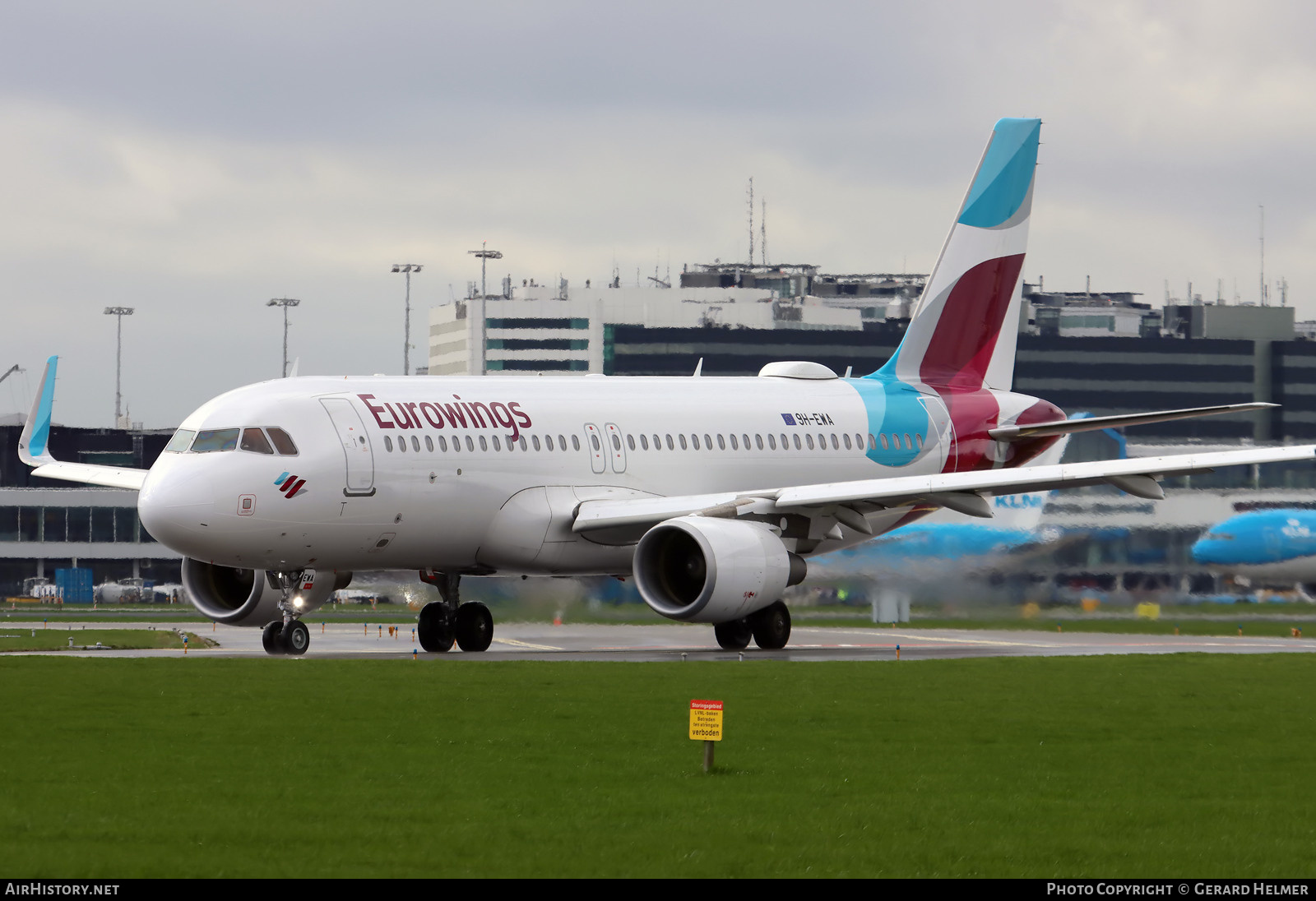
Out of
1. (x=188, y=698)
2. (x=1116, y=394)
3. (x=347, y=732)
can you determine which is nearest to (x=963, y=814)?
(x=347, y=732)

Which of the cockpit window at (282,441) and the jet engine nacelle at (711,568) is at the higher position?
the cockpit window at (282,441)

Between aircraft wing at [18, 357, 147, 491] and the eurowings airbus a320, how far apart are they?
3.9 inches

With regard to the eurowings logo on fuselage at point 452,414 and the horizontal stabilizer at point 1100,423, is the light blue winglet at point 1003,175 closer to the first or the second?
the horizontal stabilizer at point 1100,423

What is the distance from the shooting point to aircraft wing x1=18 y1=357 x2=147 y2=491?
126 ft

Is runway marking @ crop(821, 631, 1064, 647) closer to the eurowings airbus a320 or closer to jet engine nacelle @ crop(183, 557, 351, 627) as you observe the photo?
the eurowings airbus a320

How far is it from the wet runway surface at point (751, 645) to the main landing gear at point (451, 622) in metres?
0.39

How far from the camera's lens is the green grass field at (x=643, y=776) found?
13656mm

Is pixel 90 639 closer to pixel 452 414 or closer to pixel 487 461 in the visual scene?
pixel 452 414

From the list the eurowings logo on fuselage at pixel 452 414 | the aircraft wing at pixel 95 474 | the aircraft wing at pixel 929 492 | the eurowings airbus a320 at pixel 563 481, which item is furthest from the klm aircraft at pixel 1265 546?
the aircraft wing at pixel 95 474

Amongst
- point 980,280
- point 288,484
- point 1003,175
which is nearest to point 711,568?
point 288,484

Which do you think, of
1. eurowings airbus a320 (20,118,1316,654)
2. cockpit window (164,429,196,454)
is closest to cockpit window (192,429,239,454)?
eurowings airbus a320 (20,118,1316,654)

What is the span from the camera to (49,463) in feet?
139

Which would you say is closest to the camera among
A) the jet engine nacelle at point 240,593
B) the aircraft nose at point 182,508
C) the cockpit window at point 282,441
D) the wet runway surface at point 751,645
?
the aircraft nose at point 182,508

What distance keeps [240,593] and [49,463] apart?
8937mm
